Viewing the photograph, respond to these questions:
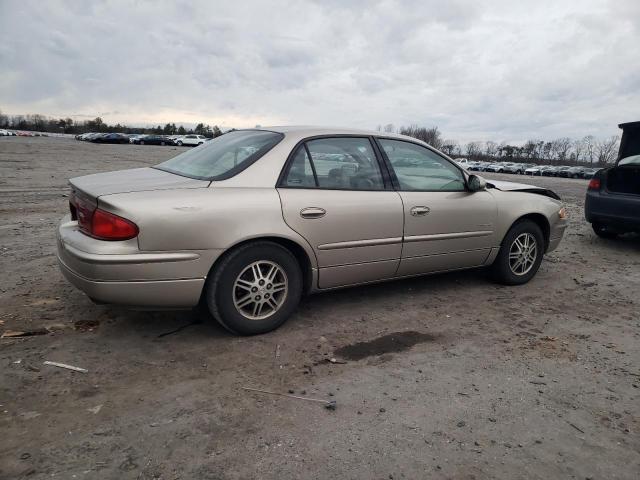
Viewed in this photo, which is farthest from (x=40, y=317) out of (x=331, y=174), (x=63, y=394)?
(x=331, y=174)

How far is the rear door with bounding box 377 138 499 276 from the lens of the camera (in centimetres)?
407

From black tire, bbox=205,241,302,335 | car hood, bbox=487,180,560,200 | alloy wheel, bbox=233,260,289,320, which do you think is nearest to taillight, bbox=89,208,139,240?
black tire, bbox=205,241,302,335

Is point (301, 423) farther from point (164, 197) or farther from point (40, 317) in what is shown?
point (40, 317)

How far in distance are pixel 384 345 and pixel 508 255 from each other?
211 centimetres

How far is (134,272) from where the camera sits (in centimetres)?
292

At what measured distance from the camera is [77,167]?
1788 centimetres

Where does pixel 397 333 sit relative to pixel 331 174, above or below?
below

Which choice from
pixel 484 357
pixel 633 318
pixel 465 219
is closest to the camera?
pixel 484 357

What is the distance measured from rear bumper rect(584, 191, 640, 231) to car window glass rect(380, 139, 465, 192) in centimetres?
370

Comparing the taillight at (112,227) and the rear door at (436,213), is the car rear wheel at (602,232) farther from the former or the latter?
the taillight at (112,227)

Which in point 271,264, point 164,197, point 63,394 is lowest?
point 63,394

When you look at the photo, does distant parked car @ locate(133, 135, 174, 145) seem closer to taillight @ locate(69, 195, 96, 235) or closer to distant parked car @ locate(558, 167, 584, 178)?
distant parked car @ locate(558, 167, 584, 178)

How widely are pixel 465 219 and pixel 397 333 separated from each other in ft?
4.64

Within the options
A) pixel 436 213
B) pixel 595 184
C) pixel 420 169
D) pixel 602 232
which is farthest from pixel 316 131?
pixel 602 232
